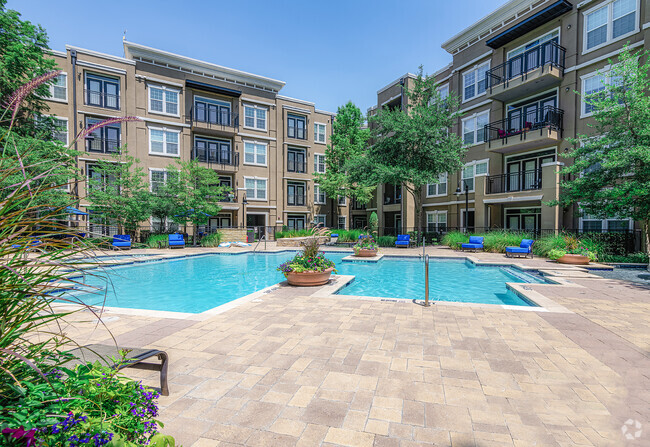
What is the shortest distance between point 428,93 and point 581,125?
8.36 m

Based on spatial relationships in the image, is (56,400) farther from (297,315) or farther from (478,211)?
(478,211)

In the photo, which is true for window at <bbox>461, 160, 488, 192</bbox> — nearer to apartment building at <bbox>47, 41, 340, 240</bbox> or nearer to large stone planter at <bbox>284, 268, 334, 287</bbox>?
apartment building at <bbox>47, 41, 340, 240</bbox>

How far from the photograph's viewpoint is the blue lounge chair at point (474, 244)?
16250mm

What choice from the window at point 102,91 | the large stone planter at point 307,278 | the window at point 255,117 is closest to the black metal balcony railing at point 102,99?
the window at point 102,91

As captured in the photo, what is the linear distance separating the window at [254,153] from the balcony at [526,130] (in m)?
17.9

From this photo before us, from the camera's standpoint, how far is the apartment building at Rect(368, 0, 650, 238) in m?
15.3

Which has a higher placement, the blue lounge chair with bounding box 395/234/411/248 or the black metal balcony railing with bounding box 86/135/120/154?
the black metal balcony railing with bounding box 86/135/120/154

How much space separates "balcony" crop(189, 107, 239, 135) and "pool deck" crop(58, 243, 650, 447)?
21.7 meters

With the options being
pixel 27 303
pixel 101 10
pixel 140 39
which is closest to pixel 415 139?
pixel 101 10

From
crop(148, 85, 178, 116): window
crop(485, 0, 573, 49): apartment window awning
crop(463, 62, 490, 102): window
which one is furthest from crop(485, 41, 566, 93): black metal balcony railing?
crop(148, 85, 178, 116): window

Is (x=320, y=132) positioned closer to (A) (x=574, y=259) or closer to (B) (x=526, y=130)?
(B) (x=526, y=130)

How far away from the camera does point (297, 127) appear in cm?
2977

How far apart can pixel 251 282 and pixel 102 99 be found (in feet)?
66.0

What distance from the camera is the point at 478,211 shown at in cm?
1875
